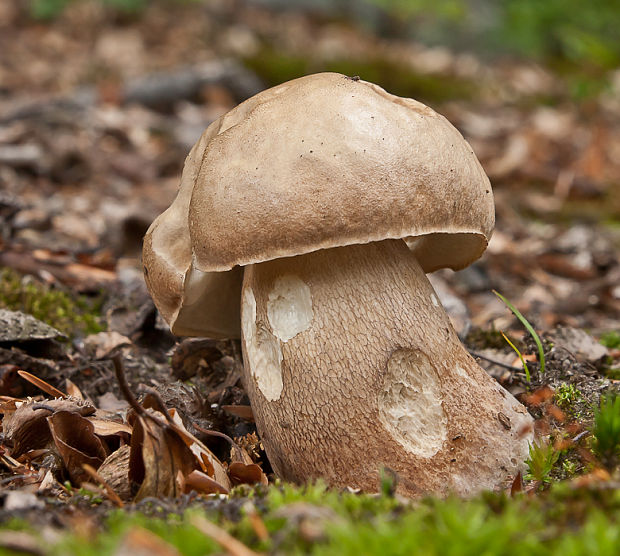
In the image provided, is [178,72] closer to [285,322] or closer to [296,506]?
[285,322]

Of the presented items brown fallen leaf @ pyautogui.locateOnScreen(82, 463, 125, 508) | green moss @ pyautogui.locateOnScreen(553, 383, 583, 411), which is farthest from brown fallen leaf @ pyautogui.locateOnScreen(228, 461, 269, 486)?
green moss @ pyautogui.locateOnScreen(553, 383, 583, 411)

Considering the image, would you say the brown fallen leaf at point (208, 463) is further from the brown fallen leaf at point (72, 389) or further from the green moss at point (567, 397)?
the green moss at point (567, 397)

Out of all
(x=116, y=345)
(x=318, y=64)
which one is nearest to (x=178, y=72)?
(x=318, y=64)

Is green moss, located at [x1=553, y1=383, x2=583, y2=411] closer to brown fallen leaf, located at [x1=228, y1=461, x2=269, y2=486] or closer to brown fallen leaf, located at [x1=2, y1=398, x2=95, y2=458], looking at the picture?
brown fallen leaf, located at [x1=228, y1=461, x2=269, y2=486]

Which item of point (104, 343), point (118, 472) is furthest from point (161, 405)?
point (104, 343)

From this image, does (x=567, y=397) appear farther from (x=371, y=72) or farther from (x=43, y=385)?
(x=371, y=72)

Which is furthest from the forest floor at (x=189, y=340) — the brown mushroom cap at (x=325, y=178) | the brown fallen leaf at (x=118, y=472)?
the brown mushroom cap at (x=325, y=178)
